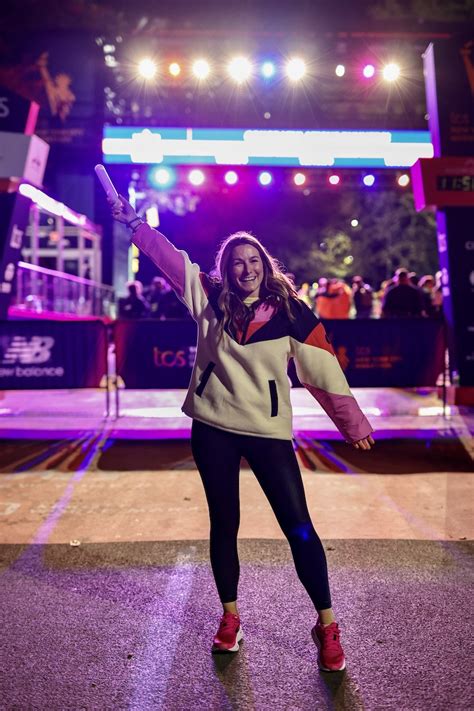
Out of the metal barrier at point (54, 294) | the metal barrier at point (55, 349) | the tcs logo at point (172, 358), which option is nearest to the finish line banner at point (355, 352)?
the tcs logo at point (172, 358)

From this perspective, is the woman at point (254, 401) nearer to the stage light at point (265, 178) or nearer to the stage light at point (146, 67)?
the stage light at point (265, 178)

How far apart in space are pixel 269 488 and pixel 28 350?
762 centimetres

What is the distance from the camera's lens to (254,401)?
3477 mm

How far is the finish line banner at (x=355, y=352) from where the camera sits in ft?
34.8

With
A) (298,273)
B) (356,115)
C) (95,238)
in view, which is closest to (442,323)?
(356,115)

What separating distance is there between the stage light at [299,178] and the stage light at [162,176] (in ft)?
11.7

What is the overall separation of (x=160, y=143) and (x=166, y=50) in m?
7.78

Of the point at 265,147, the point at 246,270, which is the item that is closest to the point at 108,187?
the point at 246,270

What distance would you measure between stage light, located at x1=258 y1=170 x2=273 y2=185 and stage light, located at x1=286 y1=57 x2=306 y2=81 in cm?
288

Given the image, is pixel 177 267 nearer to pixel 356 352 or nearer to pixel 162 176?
pixel 356 352

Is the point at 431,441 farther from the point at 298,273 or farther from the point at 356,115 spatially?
the point at 298,273

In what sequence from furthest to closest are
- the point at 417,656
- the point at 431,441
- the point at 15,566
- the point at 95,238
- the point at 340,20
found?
the point at 95,238 → the point at 340,20 → the point at 431,441 → the point at 15,566 → the point at 417,656

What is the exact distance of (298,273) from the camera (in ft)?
176

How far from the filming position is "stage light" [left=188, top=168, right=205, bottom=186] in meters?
21.0
